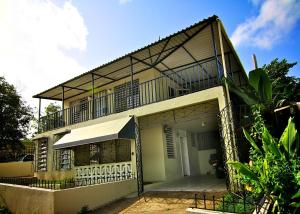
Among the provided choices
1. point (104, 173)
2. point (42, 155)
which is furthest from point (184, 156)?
point (42, 155)

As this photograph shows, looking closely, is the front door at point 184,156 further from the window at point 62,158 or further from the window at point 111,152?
the window at point 62,158

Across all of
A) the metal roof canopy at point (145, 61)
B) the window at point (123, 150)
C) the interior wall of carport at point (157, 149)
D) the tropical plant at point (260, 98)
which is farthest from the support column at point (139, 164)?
the tropical plant at point (260, 98)

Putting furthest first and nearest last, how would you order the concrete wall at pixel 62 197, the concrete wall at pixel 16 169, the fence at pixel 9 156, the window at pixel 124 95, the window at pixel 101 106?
the fence at pixel 9 156, the concrete wall at pixel 16 169, the window at pixel 101 106, the window at pixel 124 95, the concrete wall at pixel 62 197

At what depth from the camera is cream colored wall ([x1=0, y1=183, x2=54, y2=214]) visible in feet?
28.8

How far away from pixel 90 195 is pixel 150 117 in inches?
227

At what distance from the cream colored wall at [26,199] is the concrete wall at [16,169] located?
11781mm

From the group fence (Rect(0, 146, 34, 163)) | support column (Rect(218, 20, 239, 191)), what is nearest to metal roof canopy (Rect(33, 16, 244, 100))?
support column (Rect(218, 20, 239, 191))

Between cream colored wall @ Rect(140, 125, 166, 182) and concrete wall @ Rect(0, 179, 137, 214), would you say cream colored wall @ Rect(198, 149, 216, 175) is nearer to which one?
cream colored wall @ Rect(140, 125, 166, 182)

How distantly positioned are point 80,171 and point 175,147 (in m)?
6.27

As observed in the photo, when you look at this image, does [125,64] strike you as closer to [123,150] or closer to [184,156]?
[123,150]

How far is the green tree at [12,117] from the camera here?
2131cm

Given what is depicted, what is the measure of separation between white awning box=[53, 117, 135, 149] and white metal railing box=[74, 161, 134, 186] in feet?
6.21

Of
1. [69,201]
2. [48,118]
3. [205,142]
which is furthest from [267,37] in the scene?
[48,118]

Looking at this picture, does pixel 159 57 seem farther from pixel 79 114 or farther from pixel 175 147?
pixel 79 114
